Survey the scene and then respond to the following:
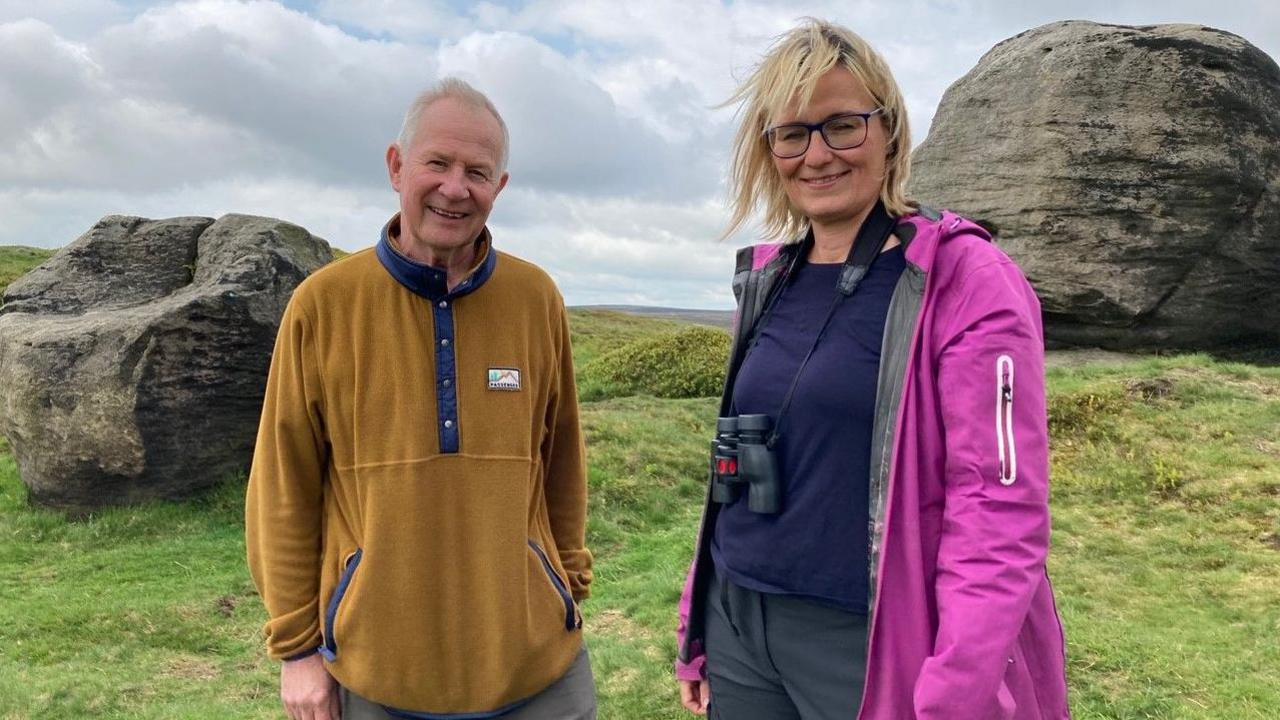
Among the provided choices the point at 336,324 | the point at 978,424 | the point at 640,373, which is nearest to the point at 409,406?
the point at 336,324

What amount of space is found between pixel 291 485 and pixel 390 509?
1.09 ft

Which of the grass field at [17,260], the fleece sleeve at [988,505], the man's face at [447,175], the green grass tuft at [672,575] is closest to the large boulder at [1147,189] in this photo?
the green grass tuft at [672,575]

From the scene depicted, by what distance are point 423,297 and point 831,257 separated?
1.25 m

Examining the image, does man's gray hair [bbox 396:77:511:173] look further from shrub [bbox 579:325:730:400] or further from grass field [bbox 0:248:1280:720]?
shrub [bbox 579:325:730:400]

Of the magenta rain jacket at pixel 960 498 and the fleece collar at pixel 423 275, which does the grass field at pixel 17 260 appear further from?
the magenta rain jacket at pixel 960 498

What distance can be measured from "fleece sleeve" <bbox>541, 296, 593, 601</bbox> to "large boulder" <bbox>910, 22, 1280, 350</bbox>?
1421 centimetres

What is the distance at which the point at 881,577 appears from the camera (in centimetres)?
238

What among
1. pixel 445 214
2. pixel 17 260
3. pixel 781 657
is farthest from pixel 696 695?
pixel 17 260

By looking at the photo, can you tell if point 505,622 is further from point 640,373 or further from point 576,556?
point 640,373

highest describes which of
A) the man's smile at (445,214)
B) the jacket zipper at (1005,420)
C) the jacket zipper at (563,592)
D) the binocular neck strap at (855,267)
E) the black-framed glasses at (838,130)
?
the black-framed glasses at (838,130)

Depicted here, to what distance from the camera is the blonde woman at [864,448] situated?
7.33ft

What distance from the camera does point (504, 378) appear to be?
3092 mm

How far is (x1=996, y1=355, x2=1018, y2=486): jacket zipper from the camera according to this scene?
2211mm

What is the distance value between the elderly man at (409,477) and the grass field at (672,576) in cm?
298
